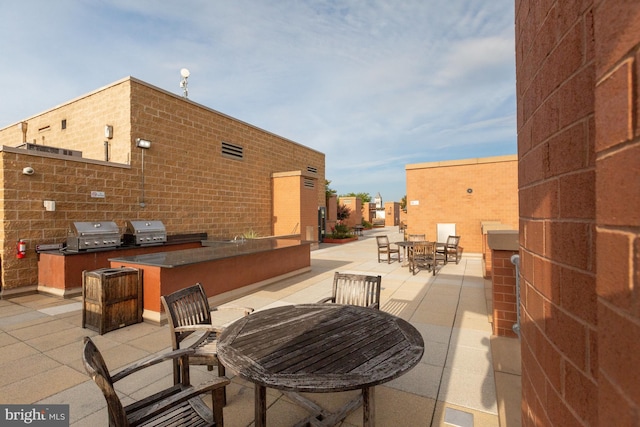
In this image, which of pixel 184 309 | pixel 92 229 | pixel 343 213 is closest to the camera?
pixel 184 309

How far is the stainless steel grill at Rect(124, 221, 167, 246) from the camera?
26.7 ft

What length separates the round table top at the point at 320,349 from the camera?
1762 millimetres

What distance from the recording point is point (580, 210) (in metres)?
0.87

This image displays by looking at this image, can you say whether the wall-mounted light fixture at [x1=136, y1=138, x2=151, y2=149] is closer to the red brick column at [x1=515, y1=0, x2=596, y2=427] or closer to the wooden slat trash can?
the wooden slat trash can

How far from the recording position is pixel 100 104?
370 inches

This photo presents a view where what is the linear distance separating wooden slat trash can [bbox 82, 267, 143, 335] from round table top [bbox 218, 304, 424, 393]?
2.96m

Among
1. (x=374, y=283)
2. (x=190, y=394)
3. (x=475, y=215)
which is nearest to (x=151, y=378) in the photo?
(x=190, y=394)

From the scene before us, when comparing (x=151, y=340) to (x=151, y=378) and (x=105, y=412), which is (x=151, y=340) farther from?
(x=105, y=412)

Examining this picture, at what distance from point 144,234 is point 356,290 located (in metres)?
7.11

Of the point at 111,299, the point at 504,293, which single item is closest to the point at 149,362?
the point at 111,299

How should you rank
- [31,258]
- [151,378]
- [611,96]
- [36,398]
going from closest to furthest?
[611,96] → [36,398] → [151,378] → [31,258]

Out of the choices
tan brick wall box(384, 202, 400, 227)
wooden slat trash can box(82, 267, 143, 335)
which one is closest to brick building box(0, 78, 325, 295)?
wooden slat trash can box(82, 267, 143, 335)

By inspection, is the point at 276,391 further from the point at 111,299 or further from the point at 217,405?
the point at 111,299

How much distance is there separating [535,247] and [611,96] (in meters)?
0.85
